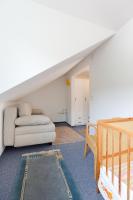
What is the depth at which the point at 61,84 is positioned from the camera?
510 cm

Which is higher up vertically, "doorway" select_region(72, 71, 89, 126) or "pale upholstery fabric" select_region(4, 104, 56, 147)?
"doorway" select_region(72, 71, 89, 126)

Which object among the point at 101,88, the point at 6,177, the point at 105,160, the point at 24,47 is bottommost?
the point at 6,177

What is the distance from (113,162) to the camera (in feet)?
4.07

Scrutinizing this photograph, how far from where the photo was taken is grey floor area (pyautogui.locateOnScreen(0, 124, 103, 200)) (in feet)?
4.93

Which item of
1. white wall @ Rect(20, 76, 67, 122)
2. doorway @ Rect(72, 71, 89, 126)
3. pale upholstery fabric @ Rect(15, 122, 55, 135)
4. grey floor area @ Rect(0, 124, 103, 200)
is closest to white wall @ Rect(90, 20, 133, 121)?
grey floor area @ Rect(0, 124, 103, 200)

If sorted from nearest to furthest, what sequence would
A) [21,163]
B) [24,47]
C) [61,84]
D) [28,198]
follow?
[28,198], [24,47], [21,163], [61,84]

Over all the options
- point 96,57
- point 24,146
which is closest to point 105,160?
point 24,146

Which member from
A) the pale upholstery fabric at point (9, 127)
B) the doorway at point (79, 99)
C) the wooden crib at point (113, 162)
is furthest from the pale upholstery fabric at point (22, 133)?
the doorway at point (79, 99)

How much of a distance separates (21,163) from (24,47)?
1775 millimetres

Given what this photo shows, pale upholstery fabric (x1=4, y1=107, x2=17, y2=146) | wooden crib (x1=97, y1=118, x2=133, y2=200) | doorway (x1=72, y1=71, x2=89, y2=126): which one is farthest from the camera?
doorway (x1=72, y1=71, x2=89, y2=126)

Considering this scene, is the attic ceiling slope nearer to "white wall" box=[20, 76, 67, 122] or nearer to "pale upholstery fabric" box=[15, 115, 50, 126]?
"pale upholstery fabric" box=[15, 115, 50, 126]

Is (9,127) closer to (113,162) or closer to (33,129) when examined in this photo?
(33,129)

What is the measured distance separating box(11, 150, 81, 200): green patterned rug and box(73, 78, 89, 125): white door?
237 centimetres

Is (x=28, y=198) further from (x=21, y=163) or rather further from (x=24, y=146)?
(x=24, y=146)
